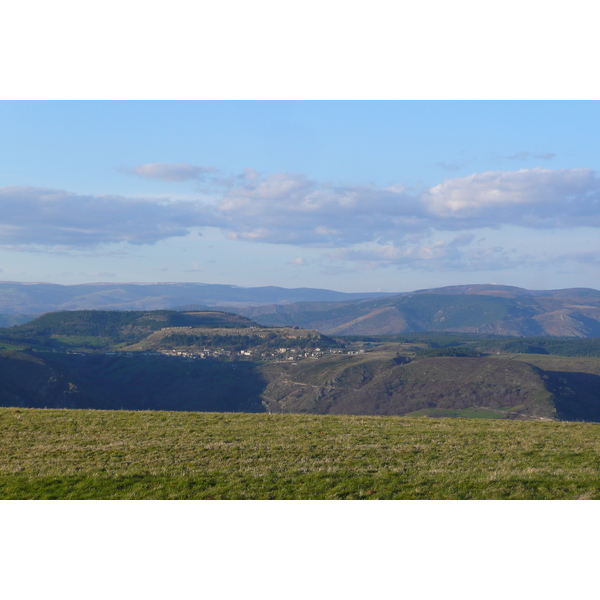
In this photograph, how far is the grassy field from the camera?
16.8 m

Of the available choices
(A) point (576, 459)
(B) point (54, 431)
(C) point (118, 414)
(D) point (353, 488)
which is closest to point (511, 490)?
(D) point (353, 488)

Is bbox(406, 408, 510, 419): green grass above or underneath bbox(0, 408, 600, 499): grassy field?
underneath

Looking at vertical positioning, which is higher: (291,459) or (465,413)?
(291,459)

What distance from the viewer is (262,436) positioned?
2644 centimetres

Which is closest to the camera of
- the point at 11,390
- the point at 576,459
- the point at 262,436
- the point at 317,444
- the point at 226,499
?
the point at 226,499

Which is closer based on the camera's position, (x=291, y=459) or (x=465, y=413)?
(x=291, y=459)

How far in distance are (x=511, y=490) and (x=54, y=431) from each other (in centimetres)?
2184

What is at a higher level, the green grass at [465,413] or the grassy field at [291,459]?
the grassy field at [291,459]

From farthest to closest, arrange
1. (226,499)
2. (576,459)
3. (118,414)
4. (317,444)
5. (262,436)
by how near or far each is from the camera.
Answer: (118,414) → (262,436) → (317,444) → (576,459) → (226,499)

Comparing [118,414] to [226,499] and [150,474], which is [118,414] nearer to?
[150,474]

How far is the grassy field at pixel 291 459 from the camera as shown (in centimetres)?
1680

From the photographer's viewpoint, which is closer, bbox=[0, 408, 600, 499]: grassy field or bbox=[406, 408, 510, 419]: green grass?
bbox=[0, 408, 600, 499]: grassy field

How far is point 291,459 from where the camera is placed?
20.8m

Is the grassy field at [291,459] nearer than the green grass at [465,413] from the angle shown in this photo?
Yes
